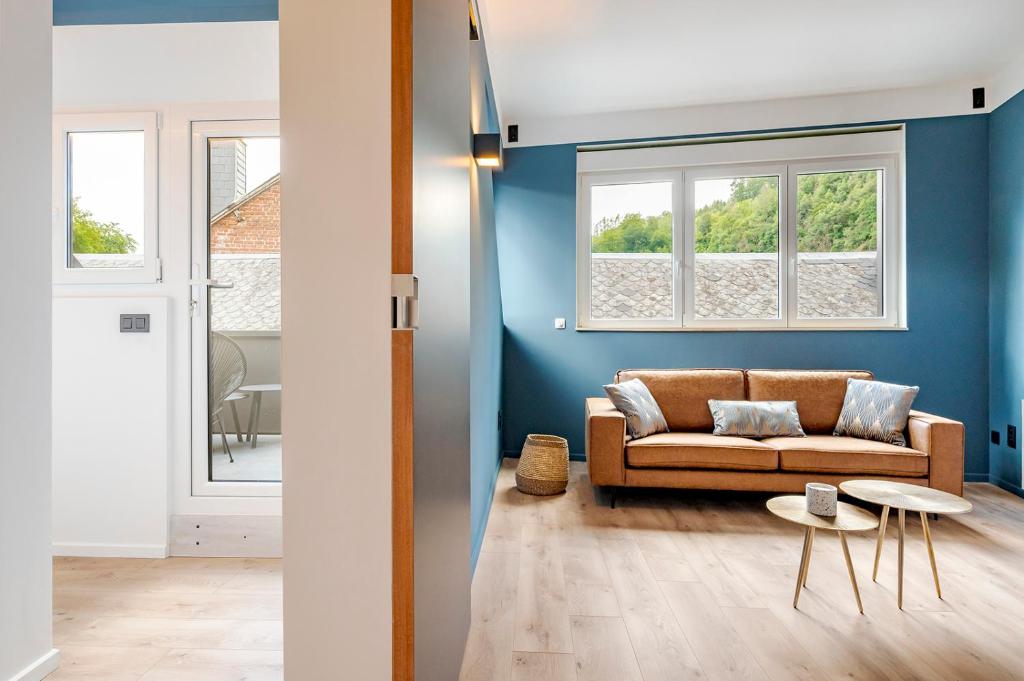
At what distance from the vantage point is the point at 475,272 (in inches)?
93.4

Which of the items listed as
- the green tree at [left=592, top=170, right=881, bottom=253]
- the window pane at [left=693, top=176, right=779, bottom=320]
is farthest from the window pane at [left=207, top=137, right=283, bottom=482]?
the window pane at [left=693, top=176, right=779, bottom=320]

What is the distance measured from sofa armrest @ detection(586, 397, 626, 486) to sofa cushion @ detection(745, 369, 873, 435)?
0.67m

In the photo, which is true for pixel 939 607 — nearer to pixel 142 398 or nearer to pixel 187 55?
pixel 142 398

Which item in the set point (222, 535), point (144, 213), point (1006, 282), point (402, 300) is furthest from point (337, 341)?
point (1006, 282)

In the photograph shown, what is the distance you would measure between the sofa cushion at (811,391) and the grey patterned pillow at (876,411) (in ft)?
0.24

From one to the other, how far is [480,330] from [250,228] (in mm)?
1234

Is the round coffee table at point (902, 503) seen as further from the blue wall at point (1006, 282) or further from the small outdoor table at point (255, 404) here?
the small outdoor table at point (255, 404)

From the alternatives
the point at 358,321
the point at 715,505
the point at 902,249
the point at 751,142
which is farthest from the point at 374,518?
the point at 902,249

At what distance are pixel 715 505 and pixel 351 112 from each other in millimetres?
3161

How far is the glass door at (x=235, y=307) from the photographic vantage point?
2475 millimetres

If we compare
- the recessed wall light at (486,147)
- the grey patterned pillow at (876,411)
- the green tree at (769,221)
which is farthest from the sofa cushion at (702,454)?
the recessed wall light at (486,147)

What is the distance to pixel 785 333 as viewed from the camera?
13.1ft

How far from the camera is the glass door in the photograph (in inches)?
97.4

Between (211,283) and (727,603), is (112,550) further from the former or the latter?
(727,603)
